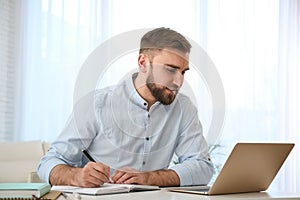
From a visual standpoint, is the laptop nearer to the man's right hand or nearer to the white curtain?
the man's right hand

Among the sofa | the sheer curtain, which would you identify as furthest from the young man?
the sheer curtain

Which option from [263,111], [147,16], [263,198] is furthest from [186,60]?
[263,111]

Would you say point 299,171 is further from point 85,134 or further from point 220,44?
point 85,134

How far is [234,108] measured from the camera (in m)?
4.09

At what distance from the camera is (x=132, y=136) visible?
1.69 metres

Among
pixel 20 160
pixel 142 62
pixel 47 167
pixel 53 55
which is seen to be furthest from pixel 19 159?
pixel 142 62

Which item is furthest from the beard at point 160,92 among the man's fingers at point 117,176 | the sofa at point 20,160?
the sofa at point 20,160

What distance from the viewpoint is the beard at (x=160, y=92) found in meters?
1.58

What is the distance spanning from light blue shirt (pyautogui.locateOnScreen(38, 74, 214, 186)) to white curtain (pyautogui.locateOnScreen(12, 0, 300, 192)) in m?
2.11

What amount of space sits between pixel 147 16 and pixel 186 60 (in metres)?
2.53

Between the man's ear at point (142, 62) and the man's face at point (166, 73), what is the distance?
22 mm

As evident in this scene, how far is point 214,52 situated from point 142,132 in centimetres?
247

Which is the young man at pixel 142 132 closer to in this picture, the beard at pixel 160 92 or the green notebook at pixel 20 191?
the beard at pixel 160 92

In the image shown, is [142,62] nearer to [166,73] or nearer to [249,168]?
[166,73]
